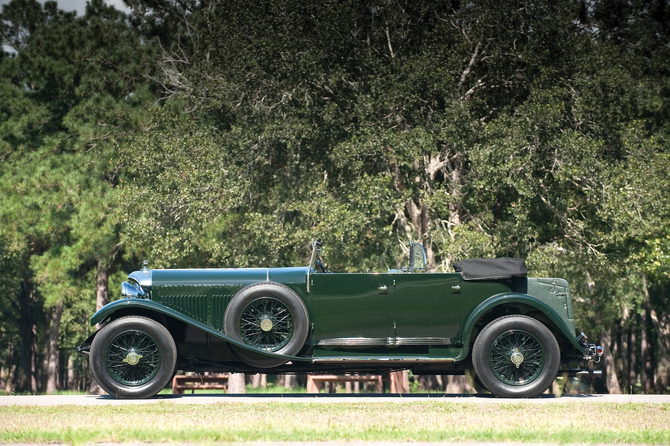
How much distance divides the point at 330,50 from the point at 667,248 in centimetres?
1025

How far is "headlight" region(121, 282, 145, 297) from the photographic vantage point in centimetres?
916

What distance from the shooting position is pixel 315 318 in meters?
8.91

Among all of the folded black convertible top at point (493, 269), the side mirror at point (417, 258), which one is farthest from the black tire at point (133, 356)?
the folded black convertible top at point (493, 269)

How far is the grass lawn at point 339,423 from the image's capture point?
18.1 ft

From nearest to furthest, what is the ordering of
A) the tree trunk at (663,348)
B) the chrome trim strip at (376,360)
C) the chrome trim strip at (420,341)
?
the chrome trim strip at (376,360), the chrome trim strip at (420,341), the tree trunk at (663,348)

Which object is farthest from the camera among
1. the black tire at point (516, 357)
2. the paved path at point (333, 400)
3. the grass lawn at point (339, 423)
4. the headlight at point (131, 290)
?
the headlight at point (131, 290)

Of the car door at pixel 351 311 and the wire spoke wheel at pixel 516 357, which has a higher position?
the car door at pixel 351 311

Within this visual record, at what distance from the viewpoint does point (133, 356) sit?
8.65m

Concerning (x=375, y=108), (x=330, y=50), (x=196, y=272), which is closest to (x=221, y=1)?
(x=330, y=50)

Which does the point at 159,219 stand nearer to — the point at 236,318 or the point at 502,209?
the point at 502,209

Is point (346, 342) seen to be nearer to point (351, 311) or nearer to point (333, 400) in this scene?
point (351, 311)

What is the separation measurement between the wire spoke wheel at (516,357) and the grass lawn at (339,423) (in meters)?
1.00

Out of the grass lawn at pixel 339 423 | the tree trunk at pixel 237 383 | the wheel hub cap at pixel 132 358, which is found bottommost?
the tree trunk at pixel 237 383

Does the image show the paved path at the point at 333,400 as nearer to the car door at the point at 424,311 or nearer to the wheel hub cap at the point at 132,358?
the wheel hub cap at the point at 132,358
